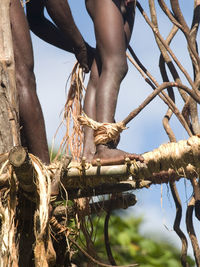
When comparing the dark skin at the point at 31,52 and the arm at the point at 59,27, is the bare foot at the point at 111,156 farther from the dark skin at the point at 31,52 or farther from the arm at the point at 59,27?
the arm at the point at 59,27

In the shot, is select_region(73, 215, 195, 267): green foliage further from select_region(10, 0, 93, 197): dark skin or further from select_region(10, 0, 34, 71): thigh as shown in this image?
select_region(10, 0, 34, 71): thigh

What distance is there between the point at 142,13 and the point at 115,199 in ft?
3.87

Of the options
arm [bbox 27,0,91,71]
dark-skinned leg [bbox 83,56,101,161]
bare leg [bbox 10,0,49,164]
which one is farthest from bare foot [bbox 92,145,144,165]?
arm [bbox 27,0,91,71]

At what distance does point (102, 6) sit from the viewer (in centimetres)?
396

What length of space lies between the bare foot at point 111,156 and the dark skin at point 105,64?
1.4 inches

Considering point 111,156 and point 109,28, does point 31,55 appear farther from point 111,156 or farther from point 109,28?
point 111,156

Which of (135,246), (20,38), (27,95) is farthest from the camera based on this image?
(135,246)

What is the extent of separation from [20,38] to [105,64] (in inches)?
17.8

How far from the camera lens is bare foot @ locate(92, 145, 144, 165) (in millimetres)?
3492

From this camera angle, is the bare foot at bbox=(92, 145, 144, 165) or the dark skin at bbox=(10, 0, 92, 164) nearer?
the bare foot at bbox=(92, 145, 144, 165)

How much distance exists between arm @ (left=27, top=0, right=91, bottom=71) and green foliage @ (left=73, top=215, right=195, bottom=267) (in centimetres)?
207

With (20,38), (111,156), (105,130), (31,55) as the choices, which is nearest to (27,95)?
(31,55)

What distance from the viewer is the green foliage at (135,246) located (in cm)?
614

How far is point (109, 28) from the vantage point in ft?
12.8
